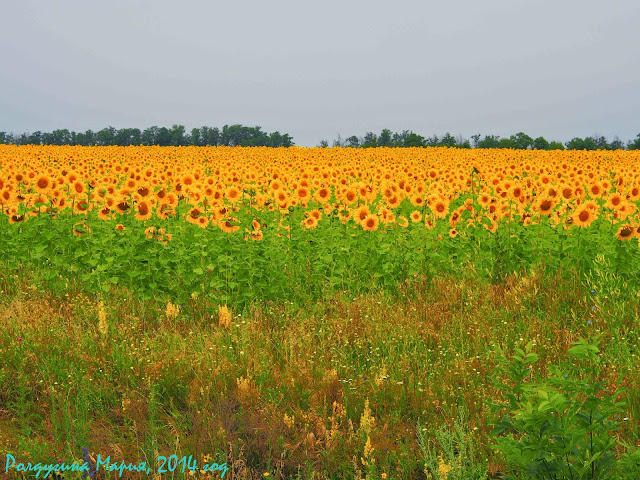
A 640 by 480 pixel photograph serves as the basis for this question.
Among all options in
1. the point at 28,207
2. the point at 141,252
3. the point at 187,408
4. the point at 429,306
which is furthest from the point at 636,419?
the point at 28,207

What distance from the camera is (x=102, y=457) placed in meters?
3.75

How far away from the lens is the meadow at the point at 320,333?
3.64 metres

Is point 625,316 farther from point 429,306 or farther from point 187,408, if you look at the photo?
point 187,408

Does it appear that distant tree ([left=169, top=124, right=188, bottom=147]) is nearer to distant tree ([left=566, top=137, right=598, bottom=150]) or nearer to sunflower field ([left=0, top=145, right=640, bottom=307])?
distant tree ([left=566, top=137, right=598, bottom=150])

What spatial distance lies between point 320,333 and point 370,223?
3349mm

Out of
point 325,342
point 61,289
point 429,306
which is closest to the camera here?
point 325,342

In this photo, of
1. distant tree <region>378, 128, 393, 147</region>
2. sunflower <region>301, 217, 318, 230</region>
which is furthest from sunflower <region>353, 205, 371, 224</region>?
distant tree <region>378, 128, 393, 147</region>

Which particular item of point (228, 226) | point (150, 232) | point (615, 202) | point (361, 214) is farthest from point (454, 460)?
point (615, 202)

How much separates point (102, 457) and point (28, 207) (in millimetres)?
7095

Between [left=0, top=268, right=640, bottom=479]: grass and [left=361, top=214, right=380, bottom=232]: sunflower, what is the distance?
5.85 feet

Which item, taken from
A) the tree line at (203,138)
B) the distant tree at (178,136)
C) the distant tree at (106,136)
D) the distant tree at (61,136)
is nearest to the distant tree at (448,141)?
the tree line at (203,138)

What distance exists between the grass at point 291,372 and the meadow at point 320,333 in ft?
0.08

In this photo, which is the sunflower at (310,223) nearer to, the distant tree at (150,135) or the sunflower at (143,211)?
the sunflower at (143,211)

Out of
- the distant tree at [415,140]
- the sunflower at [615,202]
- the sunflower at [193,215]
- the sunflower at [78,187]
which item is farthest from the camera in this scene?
the distant tree at [415,140]
